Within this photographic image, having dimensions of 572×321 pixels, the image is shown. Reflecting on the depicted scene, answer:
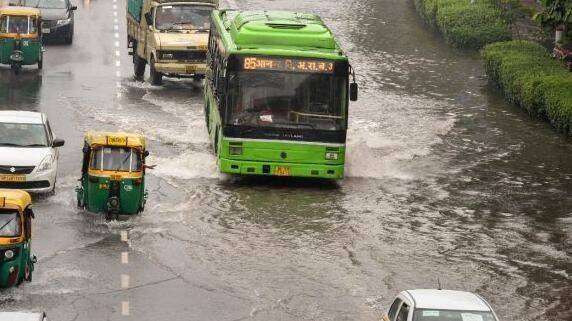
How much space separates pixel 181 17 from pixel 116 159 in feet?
52.2

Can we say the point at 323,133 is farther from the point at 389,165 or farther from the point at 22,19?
the point at 22,19

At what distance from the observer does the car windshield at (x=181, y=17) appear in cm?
4194

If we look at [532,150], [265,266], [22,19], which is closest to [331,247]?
[265,266]

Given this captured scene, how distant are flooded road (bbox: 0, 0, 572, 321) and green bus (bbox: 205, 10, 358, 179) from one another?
0.66 m

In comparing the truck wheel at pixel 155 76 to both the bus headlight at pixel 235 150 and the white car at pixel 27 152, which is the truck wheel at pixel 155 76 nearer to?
the white car at pixel 27 152

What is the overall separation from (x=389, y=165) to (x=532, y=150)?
13.6 ft

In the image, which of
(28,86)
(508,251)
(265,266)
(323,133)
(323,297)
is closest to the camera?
(323,297)

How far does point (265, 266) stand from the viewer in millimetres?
24078

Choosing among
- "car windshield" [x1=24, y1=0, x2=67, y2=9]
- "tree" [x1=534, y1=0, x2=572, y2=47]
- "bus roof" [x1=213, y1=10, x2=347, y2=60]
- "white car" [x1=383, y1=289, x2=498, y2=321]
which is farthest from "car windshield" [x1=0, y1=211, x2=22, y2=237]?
"car windshield" [x1=24, y1=0, x2=67, y2=9]

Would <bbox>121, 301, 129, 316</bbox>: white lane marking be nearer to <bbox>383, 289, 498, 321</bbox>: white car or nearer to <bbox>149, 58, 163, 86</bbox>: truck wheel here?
<bbox>383, 289, 498, 321</bbox>: white car

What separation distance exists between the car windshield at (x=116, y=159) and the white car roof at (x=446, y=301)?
9.93 meters

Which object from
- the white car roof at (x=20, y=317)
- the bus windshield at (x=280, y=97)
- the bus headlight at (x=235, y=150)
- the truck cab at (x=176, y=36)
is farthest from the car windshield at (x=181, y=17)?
the white car roof at (x=20, y=317)

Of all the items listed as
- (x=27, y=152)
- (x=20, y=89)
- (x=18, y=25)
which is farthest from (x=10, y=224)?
(x=18, y=25)

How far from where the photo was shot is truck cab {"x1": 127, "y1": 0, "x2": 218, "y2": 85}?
4134 centimetres
